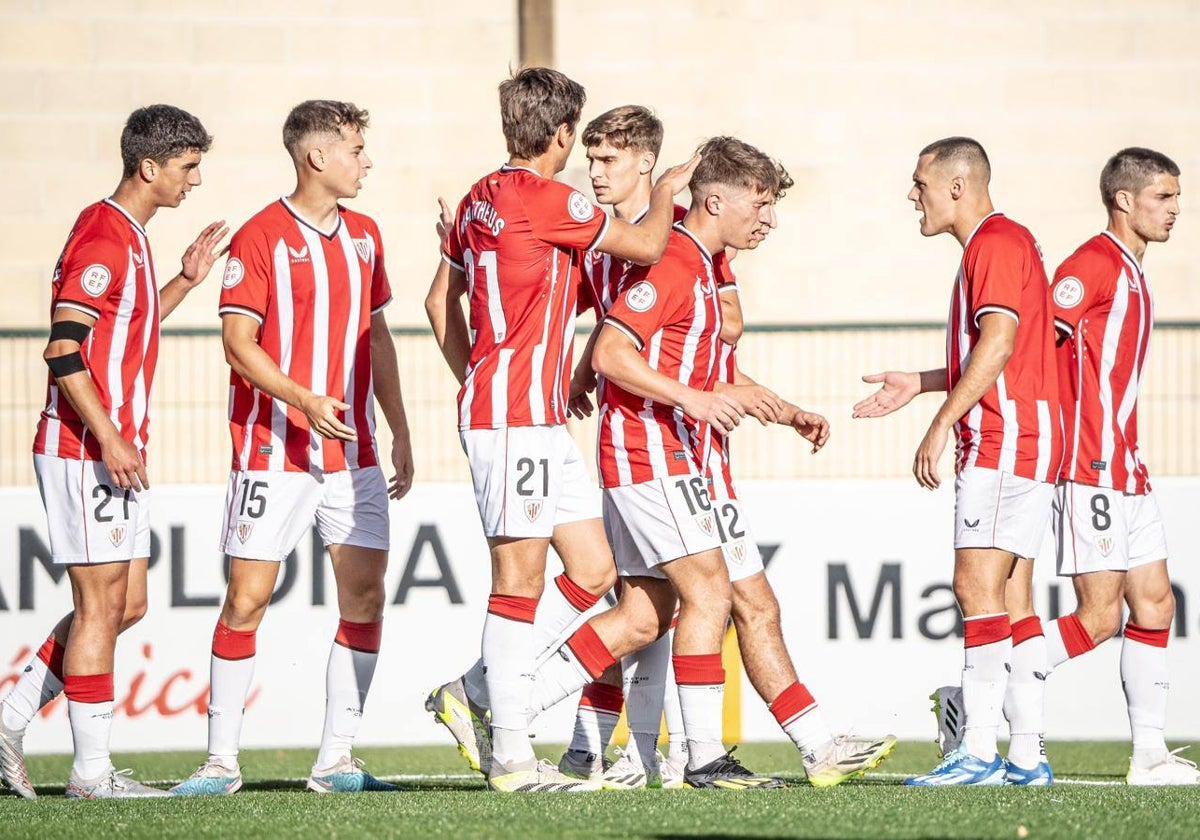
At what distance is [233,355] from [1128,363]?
139 inches

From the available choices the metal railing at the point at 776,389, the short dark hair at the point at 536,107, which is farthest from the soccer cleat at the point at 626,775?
the metal railing at the point at 776,389

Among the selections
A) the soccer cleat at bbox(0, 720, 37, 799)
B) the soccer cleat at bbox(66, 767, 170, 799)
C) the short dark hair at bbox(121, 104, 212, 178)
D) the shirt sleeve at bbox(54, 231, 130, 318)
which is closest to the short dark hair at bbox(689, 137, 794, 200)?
the short dark hair at bbox(121, 104, 212, 178)

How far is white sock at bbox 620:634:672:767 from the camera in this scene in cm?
618

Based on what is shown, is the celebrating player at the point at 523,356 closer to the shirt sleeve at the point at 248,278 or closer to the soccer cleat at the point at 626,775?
the soccer cleat at the point at 626,775

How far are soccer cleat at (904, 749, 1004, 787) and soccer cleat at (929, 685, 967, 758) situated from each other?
31 centimetres

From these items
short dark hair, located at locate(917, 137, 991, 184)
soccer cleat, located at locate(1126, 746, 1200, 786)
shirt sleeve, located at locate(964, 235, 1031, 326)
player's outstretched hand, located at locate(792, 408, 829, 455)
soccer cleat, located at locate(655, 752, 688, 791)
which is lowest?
soccer cleat, located at locate(1126, 746, 1200, 786)

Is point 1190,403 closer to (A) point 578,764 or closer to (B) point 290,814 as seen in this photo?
(A) point 578,764

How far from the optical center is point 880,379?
20.0 feet

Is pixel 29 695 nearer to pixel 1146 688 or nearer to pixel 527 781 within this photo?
A: pixel 527 781

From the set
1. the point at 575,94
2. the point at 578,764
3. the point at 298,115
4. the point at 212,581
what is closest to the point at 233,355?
the point at 298,115

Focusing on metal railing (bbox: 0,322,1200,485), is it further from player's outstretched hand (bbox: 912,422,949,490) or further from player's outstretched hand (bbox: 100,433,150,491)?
player's outstretched hand (bbox: 100,433,150,491)

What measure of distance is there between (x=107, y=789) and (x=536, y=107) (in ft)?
9.46

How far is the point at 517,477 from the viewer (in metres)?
5.53

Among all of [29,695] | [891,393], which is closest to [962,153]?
[891,393]
